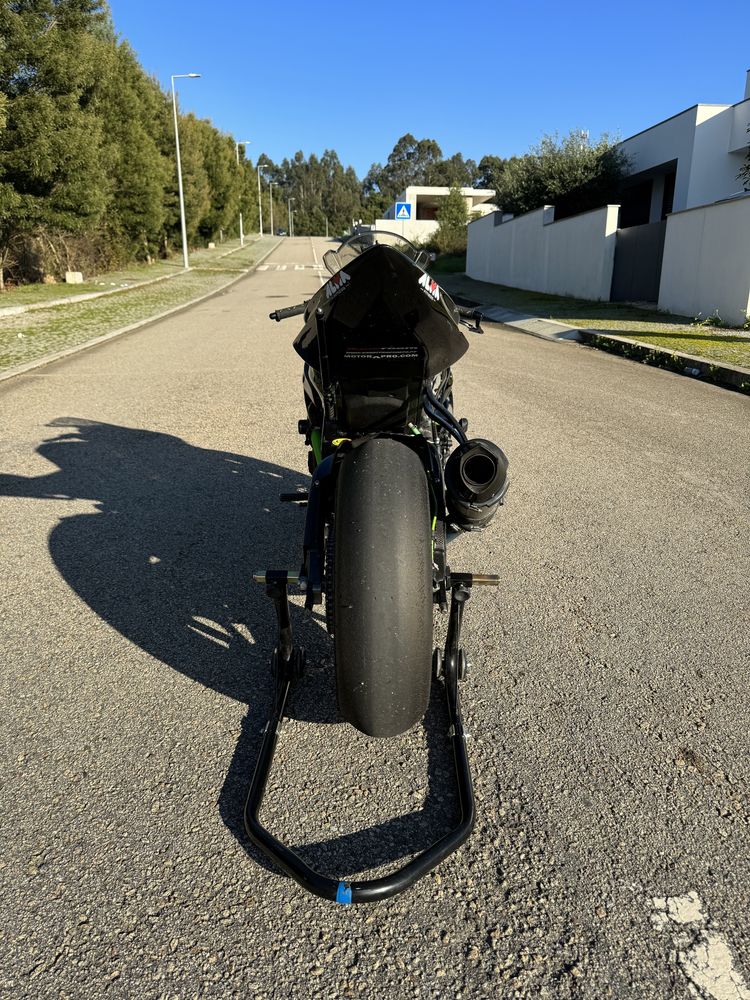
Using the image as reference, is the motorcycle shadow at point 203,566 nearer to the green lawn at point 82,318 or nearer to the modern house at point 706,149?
the green lawn at point 82,318

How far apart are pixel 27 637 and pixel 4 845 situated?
129 cm

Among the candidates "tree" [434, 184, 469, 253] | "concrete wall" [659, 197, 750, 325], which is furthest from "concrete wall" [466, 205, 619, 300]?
"tree" [434, 184, 469, 253]

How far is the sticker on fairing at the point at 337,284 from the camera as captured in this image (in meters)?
2.44

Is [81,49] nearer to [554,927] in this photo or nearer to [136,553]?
[136,553]

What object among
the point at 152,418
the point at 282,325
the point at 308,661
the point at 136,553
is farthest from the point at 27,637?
the point at 282,325

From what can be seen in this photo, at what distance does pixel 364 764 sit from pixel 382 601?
635 millimetres

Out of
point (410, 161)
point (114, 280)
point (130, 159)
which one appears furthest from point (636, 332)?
point (410, 161)

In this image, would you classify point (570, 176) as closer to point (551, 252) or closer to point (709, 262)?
point (551, 252)

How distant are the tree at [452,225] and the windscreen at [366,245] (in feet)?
144

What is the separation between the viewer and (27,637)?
10.5 feet

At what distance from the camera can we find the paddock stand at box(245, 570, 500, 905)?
1.81 m

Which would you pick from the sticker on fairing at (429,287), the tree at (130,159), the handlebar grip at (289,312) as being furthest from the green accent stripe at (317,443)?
the tree at (130,159)

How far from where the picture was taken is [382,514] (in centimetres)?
220

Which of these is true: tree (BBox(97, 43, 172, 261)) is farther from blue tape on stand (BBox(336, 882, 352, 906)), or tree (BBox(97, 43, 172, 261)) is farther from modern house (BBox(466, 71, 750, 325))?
blue tape on stand (BBox(336, 882, 352, 906))
